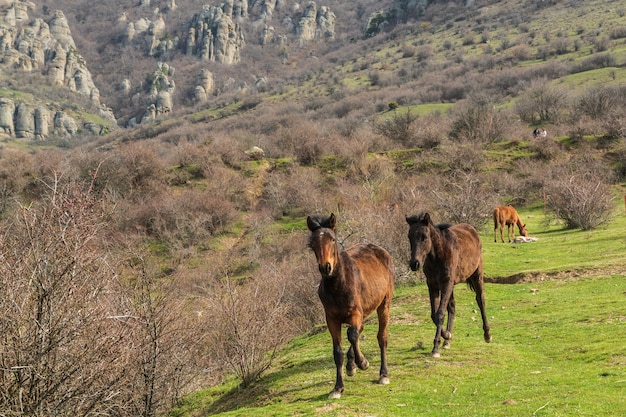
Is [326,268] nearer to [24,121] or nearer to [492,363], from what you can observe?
[492,363]

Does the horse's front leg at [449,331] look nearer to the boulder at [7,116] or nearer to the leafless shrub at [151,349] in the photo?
the leafless shrub at [151,349]

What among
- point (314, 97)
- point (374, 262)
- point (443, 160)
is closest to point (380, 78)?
point (314, 97)

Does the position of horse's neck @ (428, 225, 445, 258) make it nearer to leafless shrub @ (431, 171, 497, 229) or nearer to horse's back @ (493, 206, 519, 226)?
horse's back @ (493, 206, 519, 226)

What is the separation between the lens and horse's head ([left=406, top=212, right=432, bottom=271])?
880 centimetres

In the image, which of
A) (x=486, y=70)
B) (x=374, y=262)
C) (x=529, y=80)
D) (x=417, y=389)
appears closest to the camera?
(x=417, y=389)

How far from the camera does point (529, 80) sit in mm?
94062

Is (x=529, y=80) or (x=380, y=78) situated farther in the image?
(x=380, y=78)

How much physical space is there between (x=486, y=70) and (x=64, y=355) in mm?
118536

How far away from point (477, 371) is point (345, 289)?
11.2 feet

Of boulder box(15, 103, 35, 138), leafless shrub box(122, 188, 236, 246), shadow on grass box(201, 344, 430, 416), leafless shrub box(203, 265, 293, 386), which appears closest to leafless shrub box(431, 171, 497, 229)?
leafless shrub box(203, 265, 293, 386)

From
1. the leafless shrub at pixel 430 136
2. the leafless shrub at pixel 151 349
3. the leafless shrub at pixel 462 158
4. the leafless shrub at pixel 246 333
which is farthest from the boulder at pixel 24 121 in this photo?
the leafless shrub at pixel 151 349

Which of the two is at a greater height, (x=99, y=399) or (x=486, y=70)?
(x=486, y=70)

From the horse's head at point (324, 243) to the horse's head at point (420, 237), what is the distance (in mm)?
2024

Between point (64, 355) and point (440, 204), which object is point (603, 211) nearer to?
point (440, 204)
